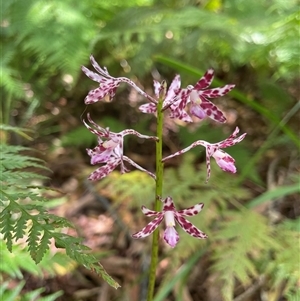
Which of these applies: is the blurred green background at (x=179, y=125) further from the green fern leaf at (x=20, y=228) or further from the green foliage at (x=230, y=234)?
the green fern leaf at (x=20, y=228)

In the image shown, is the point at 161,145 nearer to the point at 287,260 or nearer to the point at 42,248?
the point at 42,248

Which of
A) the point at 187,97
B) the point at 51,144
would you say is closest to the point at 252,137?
the point at 51,144

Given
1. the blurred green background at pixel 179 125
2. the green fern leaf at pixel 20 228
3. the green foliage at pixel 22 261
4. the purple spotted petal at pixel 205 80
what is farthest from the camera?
the blurred green background at pixel 179 125

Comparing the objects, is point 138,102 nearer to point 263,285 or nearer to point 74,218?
point 74,218

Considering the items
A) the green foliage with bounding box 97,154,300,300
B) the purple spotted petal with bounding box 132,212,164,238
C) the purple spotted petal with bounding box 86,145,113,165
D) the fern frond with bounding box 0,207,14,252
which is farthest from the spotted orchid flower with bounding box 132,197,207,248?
the green foliage with bounding box 97,154,300,300

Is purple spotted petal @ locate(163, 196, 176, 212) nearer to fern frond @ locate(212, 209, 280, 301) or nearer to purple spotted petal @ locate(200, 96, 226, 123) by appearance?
purple spotted petal @ locate(200, 96, 226, 123)

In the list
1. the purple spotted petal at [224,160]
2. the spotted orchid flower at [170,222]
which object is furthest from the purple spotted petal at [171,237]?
the purple spotted petal at [224,160]

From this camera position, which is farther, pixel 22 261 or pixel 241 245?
pixel 241 245

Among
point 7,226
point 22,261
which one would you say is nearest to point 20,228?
point 7,226
